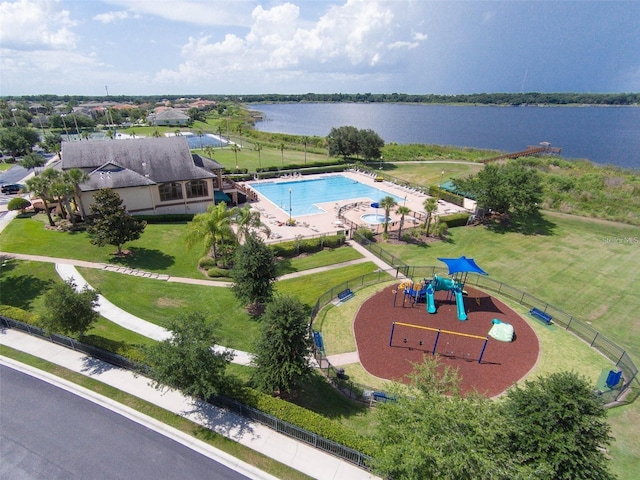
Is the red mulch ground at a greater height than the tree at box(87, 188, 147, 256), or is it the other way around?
the tree at box(87, 188, 147, 256)

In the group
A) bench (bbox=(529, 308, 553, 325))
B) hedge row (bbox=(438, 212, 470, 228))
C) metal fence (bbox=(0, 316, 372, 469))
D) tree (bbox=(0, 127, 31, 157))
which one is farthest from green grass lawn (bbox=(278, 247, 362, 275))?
tree (bbox=(0, 127, 31, 157))

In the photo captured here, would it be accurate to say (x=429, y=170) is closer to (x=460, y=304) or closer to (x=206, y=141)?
(x=460, y=304)

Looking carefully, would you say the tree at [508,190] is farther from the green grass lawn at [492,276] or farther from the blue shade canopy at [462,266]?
the blue shade canopy at [462,266]

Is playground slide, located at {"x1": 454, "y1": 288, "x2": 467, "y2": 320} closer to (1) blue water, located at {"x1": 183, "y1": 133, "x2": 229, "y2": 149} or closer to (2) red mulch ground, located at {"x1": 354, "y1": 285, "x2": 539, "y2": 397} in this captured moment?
(2) red mulch ground, located at {"x1": 354, "y1": 285, "x2": 539, "y2": 397}

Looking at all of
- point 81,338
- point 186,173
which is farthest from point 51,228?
point 81,338

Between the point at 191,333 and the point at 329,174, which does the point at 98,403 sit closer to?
the point at 191,333

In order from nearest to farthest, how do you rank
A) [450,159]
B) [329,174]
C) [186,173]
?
[186,173], [329,174], [450,159]
